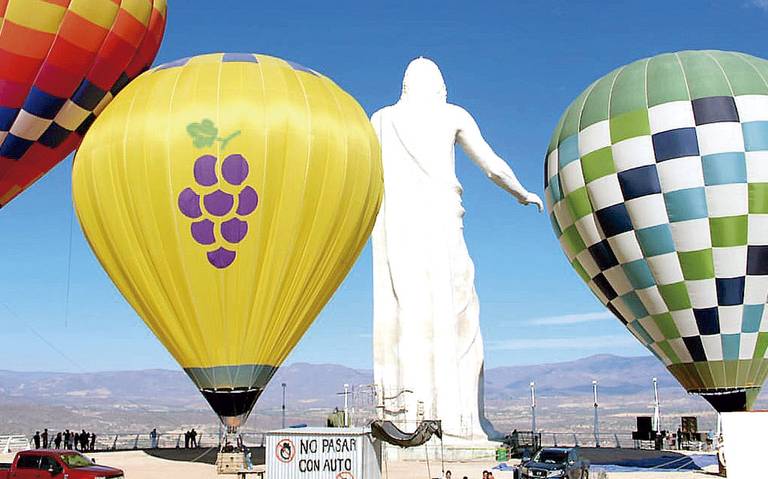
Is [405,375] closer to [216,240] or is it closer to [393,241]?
[393,241]

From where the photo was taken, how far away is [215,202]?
1666cm

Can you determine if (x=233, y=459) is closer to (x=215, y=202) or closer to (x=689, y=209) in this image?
(x=215, y=202)

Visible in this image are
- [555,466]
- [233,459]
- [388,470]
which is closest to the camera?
[233,459]

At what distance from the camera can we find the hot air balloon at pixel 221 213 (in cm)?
1667

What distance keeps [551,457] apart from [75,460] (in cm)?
988

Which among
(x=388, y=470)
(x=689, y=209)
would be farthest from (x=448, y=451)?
(x=689, y=209)

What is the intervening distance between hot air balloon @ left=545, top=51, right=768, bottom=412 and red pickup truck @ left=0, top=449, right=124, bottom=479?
12.1m

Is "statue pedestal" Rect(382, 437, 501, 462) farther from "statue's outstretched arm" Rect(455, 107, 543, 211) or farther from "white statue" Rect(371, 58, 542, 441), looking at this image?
"statue's outstretched arm" Rect(455, 107, 543, 211)

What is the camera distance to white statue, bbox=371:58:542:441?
87.5 ft

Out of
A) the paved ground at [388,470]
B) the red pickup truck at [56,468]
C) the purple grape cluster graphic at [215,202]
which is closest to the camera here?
the purple grape cluster graphic at [215,202]

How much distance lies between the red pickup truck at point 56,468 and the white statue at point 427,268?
9.91m

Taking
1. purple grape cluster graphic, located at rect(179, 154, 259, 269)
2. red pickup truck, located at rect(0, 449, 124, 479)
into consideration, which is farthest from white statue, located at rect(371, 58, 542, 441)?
purple grape cluster graphic, located at rect(179, 154, 259, 269)

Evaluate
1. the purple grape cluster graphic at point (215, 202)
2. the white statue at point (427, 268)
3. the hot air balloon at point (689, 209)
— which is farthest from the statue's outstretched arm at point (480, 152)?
the purple grape cluster graphic at point (215, 202)

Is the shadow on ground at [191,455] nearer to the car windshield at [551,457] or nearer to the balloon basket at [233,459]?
the balloon basket at [233,459]
